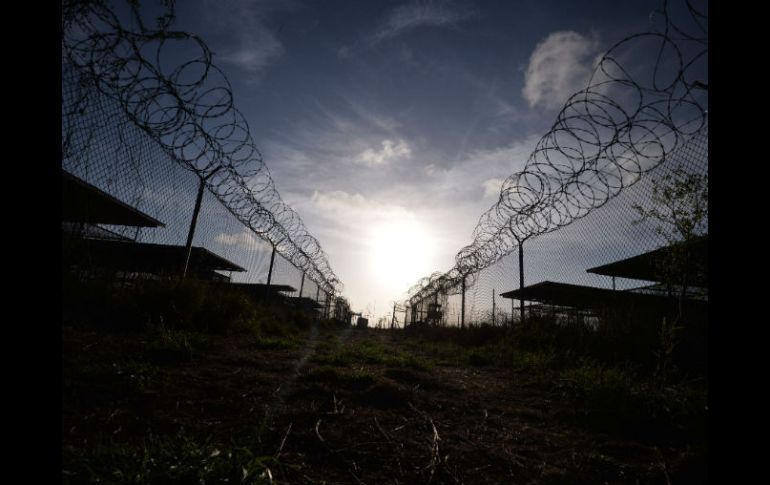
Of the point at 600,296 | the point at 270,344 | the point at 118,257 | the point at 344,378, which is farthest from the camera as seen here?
the point at 600,296

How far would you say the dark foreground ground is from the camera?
5.15ft

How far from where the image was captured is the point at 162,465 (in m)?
1.41

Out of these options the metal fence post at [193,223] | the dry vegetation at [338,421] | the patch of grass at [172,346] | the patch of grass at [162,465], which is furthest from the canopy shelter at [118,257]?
the patch of grass at [162,465]

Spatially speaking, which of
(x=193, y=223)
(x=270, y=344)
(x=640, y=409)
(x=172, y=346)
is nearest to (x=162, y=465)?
(x=172, y=346)

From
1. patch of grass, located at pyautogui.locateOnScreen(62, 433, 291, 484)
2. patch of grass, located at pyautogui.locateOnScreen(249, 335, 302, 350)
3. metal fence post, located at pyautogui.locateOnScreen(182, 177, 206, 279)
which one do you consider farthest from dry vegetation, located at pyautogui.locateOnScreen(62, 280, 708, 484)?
metal fence post, located at pyautogui.locateOnScreen(182, 177, 206, 279)

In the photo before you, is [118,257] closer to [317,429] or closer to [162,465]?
[317,429]

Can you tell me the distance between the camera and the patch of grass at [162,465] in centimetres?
130

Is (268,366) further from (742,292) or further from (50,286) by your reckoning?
(742,292)

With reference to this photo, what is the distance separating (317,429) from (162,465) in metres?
0.88

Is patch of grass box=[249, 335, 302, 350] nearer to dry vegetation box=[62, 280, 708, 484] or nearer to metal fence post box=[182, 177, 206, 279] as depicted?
dry vegetation box=[62, 280, 708, 484]

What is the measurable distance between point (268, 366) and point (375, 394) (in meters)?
1.43

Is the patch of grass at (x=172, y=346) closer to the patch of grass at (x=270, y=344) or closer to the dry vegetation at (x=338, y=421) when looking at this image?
the dry vegetation at (x=338, y=421)

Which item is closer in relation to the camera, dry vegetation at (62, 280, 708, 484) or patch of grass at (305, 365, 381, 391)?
dry vegetation at (62, 280, 708, 484)

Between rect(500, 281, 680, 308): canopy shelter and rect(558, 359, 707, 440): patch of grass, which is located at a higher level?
rect(500, 281, 680, 308): canopy shelter
